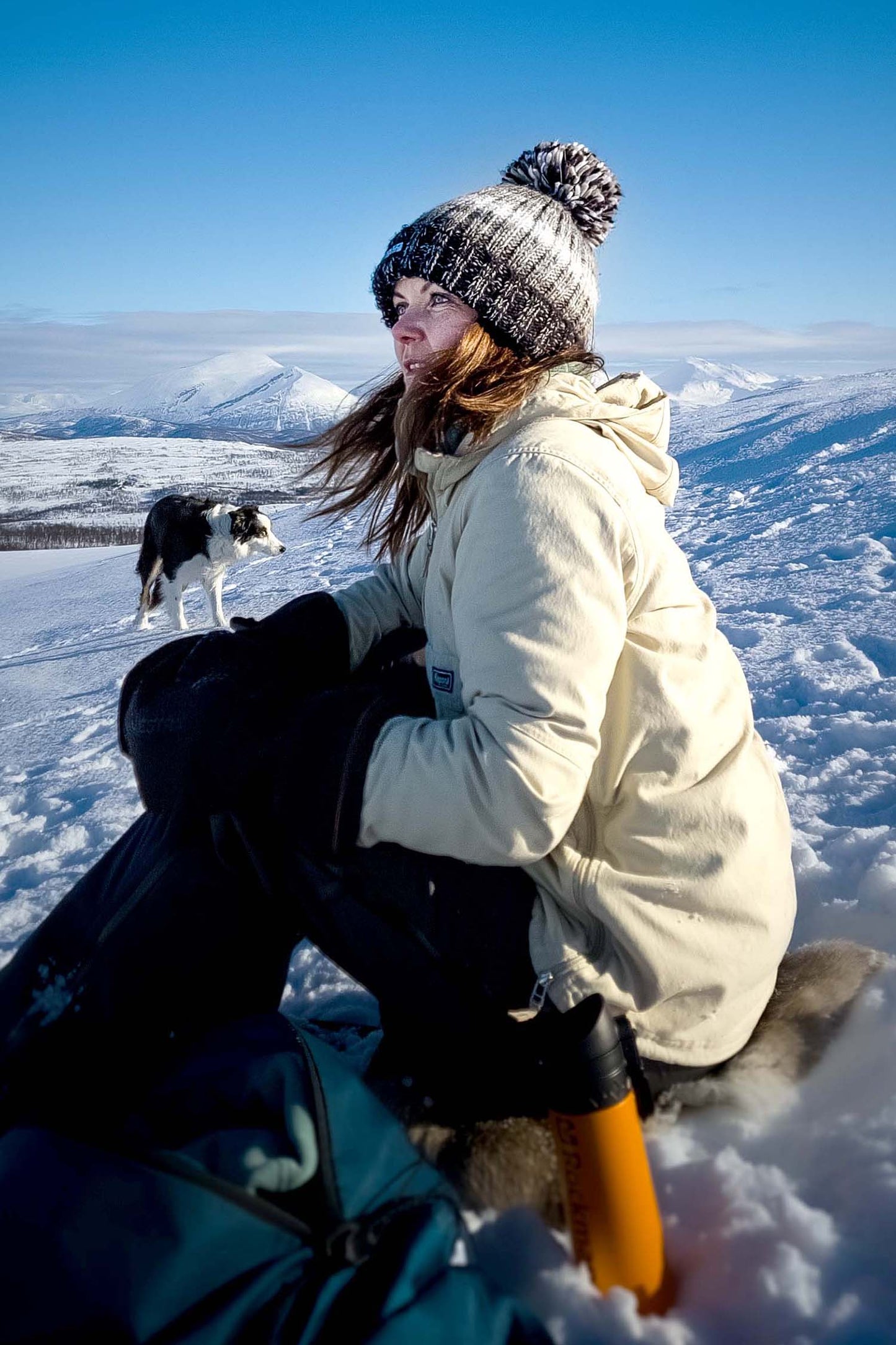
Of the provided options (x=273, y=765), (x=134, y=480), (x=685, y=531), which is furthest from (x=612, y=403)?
(x=134, y=480)

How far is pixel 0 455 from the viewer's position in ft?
294

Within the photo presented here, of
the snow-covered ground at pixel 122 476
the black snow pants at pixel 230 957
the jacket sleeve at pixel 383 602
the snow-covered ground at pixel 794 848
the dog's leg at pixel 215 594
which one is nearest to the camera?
the snow-covered ground at pixel 794 848

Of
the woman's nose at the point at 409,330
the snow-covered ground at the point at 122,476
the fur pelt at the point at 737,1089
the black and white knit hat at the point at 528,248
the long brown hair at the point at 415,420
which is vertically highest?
the black and white knit hat at the point at 528,248

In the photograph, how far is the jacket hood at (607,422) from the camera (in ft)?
3.98

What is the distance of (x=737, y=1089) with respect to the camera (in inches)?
49.5

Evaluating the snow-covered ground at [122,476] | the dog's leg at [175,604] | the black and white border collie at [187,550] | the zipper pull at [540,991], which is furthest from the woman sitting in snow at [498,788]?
the snow-covered ground at [122,476]

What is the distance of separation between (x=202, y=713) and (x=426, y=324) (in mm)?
789

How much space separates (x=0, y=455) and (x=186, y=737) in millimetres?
102924

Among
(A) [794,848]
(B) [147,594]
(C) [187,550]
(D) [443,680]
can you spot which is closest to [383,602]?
(D) [443,680]

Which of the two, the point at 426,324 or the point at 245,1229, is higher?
the point at 426,324

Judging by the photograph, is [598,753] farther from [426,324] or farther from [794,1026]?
[426,324]

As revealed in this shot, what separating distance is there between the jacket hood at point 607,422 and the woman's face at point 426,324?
0.64 ft

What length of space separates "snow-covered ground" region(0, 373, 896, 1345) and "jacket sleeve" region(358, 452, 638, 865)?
1.66 ft

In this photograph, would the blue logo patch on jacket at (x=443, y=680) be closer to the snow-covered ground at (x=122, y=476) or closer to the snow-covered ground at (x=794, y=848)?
the snow-covered ground at (x=794, y=848)
